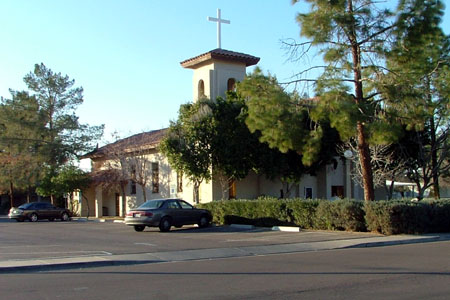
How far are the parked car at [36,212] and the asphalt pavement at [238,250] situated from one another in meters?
20.8

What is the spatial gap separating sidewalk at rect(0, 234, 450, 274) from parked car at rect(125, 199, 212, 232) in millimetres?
7575

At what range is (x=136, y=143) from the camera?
40.1 meters

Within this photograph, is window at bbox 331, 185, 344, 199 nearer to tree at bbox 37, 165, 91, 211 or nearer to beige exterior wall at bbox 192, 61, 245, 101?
beige exterior wall at bbox 192, 61, 245, 101

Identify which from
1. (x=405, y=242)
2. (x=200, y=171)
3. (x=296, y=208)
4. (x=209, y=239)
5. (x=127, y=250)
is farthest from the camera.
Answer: (x=200, y=171)

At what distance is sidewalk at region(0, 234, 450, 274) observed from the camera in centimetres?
1404

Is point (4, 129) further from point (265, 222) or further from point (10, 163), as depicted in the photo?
point (265, 222)

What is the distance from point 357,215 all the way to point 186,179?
1417 cm

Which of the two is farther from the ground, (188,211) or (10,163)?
(10,163)

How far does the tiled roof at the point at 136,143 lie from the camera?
124ft

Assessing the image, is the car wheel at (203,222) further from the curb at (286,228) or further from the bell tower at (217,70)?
the bell tower at (217,70)

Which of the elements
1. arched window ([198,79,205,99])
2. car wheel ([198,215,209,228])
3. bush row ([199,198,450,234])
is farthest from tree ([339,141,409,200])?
arched window ([198,79,205,99])

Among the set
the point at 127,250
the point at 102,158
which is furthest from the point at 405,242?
the point at 102,158

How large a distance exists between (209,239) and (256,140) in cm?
1168

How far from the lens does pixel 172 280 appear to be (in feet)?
37.7
